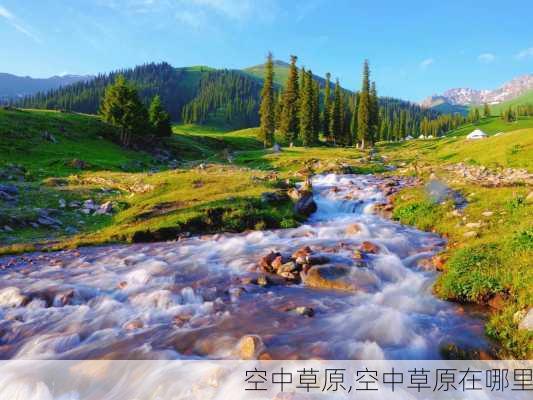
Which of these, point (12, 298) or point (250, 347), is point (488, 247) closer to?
point (250, 347)

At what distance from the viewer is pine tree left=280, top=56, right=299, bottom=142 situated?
256 ft

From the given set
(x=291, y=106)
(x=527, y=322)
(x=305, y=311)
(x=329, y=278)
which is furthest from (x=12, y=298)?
(x=291, y=106)

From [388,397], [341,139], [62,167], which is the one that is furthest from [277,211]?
[341,139]

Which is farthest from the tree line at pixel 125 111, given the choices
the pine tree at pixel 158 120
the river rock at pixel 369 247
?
the river rock at pixel 369 247

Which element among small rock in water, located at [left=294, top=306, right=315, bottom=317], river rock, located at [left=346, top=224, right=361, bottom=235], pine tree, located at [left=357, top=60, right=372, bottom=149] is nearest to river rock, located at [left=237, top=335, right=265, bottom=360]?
small rock in water, located at [left=294, top=306, right=315, bottom=317]

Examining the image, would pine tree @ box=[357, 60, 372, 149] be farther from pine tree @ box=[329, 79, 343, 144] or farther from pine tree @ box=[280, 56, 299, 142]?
pine tree @ box=[280, 56, 299, 142]

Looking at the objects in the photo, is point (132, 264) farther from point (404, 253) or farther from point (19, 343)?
point (404, 253)

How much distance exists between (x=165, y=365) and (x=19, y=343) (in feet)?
12.9

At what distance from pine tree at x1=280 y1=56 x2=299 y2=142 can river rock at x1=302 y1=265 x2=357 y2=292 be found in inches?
2710

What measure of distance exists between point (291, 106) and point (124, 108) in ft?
109

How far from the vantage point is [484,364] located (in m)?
7.44

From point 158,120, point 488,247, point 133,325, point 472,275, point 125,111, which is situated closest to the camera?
point 133,325

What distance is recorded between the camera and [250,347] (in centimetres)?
798

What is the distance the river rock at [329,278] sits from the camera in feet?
38.3
